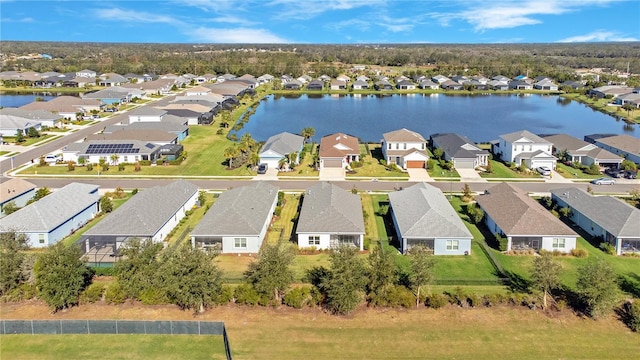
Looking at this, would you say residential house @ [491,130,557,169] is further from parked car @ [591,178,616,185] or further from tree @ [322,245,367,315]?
tree @ [322,245,367,315]

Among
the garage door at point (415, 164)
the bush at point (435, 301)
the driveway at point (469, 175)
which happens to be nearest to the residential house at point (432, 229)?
the bush at point (435, 301)

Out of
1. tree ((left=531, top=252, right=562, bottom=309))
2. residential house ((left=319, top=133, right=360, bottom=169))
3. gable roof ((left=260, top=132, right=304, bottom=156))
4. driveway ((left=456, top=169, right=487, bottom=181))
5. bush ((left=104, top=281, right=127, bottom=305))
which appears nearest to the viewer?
tree ((left=531, top=252, right=562, bottom=309))

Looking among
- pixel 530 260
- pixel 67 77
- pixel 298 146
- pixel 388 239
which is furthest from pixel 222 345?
pixel 67 77

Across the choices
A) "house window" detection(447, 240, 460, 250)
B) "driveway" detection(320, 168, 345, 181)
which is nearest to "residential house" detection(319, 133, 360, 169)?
"driveway" detection(320, 168, 345, 181)

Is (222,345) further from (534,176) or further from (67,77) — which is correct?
(67,77)

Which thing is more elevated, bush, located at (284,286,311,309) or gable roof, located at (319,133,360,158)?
gable roof, located at (319,133,360,158)

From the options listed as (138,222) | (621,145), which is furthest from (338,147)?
(621,145)
